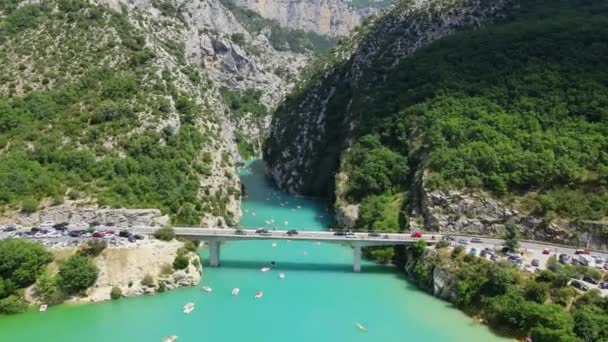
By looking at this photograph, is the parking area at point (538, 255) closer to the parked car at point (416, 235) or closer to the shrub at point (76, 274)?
the parked car at point (416, 235)

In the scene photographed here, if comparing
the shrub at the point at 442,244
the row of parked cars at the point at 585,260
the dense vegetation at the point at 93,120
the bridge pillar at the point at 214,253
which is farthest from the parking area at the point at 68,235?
the row of parked cars at the point at 585,260

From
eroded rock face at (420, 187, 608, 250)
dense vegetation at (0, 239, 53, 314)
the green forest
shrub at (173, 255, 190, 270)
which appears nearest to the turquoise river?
dense vegetation at (0, 239, 53, 314)

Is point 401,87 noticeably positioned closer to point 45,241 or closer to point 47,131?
point 47,131

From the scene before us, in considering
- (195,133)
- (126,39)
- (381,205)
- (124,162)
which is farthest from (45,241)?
(126,39)

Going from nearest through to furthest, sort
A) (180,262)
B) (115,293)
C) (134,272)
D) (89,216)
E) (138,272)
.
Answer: (115,293)
(134,272)
(138,272)
(180,262)
(89,216)

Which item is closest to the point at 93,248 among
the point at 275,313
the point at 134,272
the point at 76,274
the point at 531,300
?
the point at 76,274

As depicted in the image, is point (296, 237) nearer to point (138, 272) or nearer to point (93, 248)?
point (138, 272)

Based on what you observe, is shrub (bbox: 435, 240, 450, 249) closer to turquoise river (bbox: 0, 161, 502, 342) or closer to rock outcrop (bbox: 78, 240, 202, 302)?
turquoise river (bbox: 0, 161, 502, 342)

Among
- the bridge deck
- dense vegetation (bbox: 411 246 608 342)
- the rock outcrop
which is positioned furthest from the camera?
the bridge deck
